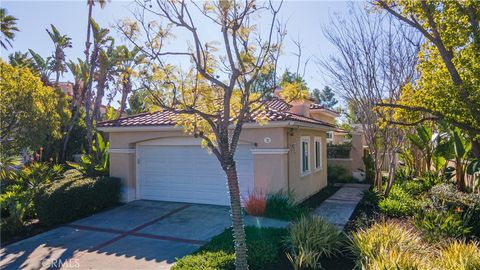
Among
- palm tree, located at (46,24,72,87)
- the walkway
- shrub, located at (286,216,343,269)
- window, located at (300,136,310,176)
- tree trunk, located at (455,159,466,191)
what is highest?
palm tree, located at (46,24,72,87)

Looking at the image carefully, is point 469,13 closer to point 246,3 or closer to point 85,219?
point 246,3

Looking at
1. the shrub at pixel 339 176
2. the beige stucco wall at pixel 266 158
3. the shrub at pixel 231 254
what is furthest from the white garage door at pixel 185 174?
the shrub at pixel 339 176

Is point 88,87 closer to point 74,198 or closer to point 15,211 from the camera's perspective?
point 74,198

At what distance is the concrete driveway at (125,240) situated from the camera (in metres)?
7.22

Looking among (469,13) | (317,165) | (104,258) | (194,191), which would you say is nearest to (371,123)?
(317,165)

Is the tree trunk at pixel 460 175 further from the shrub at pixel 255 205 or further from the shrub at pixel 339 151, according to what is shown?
the shrub at pixel 255 205

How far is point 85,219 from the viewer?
1093cm

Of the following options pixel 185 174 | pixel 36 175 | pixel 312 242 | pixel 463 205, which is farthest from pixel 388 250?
pixel 36 175

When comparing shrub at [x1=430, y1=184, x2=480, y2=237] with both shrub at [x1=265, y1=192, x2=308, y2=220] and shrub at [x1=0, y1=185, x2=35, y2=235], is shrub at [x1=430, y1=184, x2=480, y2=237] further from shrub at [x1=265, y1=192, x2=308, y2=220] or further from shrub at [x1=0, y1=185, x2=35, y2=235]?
shrub at [x1=0, y1=185, x2=35, y2=235]

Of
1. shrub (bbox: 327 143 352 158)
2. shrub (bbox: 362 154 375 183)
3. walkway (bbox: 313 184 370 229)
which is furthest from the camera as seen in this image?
shrub (bbox: 327 143 352 158)

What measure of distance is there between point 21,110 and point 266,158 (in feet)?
25.5

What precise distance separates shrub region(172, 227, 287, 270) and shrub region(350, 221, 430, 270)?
1520mm

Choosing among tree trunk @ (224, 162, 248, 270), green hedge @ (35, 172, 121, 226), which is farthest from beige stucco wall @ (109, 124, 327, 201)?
tree trunk @ (224, 162, 248, 270)

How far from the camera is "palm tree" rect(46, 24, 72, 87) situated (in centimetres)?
2438
